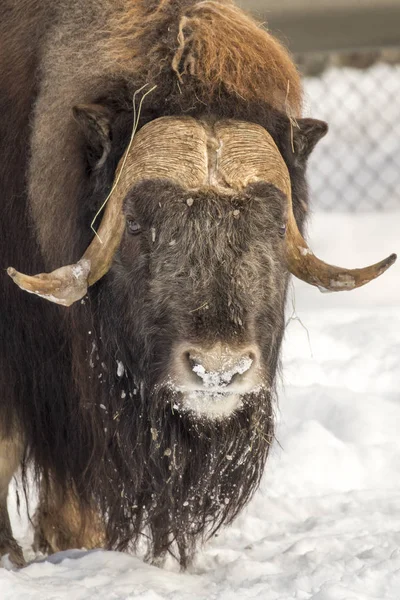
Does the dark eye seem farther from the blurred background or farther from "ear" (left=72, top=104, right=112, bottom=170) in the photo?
the blurred background

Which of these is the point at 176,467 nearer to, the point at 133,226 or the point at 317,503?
the point at 133,226

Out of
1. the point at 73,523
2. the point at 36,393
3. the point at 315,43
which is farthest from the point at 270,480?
the point at 315,43

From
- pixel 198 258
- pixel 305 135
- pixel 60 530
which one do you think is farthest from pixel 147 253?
pixel 60 530

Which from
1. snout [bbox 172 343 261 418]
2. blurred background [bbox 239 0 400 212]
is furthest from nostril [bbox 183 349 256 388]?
blurred background [bbox 239 0 400 212]

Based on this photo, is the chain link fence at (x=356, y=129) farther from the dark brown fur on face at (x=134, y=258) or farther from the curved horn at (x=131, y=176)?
the curved horn at (x=131, y=176)

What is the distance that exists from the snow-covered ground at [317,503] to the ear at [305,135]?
19.2 inches

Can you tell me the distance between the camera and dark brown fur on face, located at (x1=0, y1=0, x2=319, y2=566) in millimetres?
3104

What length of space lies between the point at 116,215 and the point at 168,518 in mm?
954

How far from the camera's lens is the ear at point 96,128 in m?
3.25

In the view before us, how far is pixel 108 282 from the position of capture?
11.0ft

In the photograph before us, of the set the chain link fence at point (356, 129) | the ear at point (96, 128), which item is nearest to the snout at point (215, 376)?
the ear at point (96, 128)

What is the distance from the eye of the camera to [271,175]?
321 cm

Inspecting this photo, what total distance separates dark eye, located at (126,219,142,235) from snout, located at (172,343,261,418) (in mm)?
360

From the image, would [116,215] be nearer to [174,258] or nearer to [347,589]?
[174,258]
